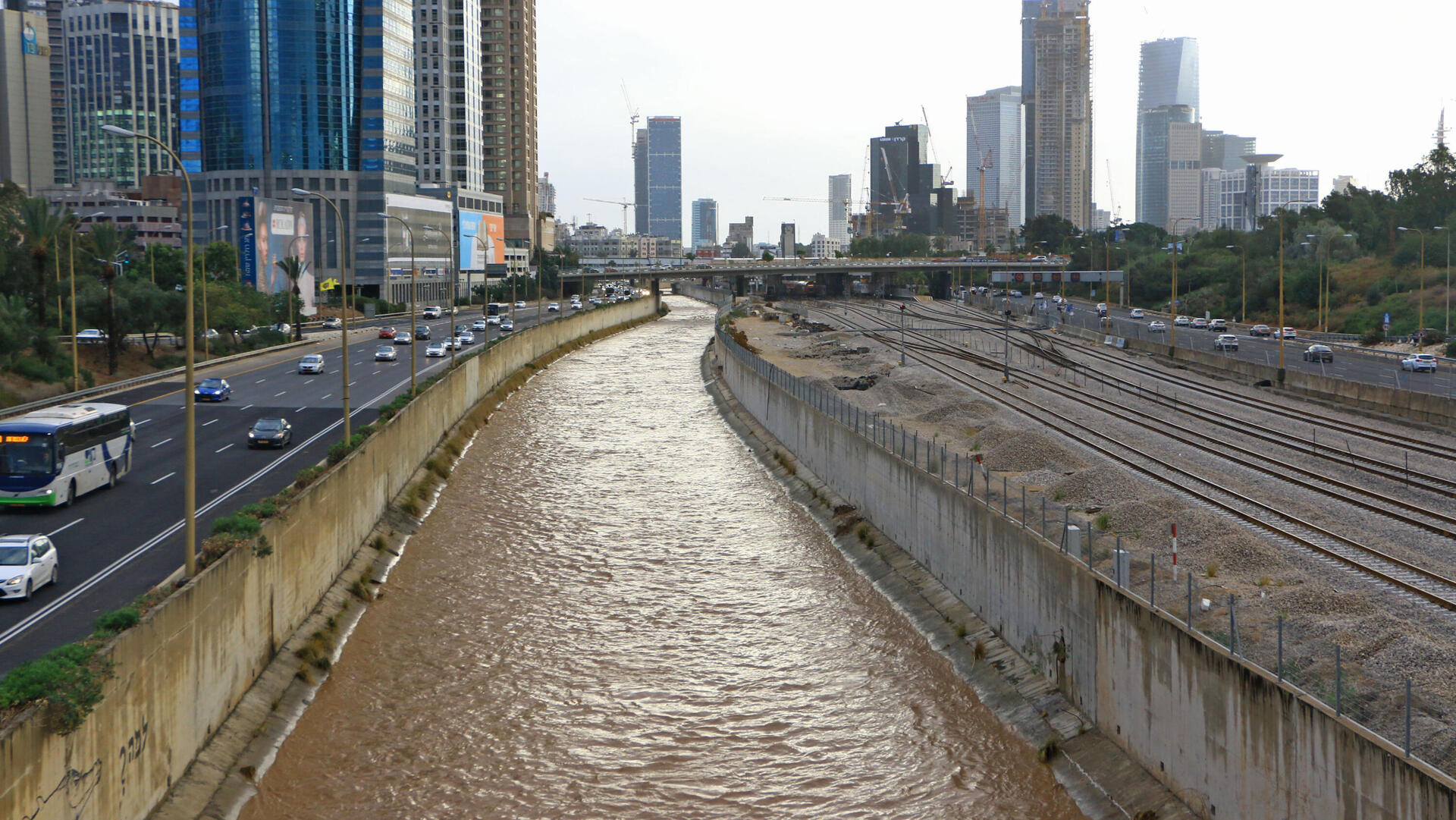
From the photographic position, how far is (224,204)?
549ft

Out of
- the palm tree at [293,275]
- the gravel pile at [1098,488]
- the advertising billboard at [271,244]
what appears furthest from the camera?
the advertising billboard at [271,244]

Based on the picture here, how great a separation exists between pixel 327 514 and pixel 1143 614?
20850mm

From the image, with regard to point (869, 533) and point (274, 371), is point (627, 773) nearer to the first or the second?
point (869, 533)

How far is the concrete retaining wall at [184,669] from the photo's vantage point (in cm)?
1542

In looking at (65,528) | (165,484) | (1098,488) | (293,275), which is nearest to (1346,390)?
(1098,488)

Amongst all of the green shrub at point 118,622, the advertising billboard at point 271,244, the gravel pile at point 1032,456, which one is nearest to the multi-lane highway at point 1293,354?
the gravel pile at point 1032,456

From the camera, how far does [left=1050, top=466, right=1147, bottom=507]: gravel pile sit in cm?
3459

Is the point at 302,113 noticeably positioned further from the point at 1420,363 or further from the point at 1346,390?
the point at 1346,390

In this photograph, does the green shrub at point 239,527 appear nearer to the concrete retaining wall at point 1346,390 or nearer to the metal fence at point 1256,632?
the metal fence at point 1256,632

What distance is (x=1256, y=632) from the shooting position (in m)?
20.8

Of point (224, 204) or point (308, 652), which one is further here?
point (224, 204)

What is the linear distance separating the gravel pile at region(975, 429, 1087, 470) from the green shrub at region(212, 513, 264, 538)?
2422 cm

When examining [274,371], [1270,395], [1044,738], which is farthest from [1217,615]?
[274,371]

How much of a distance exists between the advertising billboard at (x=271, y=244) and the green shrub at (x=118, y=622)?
11110 cm
